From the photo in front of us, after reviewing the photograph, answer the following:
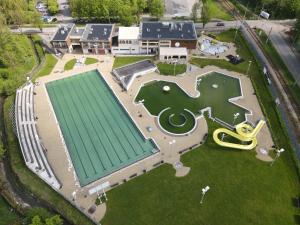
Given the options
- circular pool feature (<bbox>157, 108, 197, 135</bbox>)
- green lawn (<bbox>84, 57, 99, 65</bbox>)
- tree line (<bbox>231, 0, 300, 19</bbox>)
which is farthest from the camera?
tree line (<bbox>231, 0, 300, 19</bbox>)

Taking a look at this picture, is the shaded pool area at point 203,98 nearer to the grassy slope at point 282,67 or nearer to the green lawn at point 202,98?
the green lawn at point 202,98

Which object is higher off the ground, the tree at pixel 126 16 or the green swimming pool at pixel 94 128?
the tree at pixel 126 16

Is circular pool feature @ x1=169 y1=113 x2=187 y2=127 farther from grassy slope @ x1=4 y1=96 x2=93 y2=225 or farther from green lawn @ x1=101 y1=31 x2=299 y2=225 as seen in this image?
grassy slope @ x1=4 y1=96 x2=93 y2=225

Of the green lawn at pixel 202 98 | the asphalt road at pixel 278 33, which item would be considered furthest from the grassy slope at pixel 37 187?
the asphalt road at pixel 278 33

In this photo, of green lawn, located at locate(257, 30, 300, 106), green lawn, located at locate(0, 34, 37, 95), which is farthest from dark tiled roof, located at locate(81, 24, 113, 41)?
green lawn, located at locate(257, 30, 300, 106)

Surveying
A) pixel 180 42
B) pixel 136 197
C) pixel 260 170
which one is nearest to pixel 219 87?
pixel 180 42
